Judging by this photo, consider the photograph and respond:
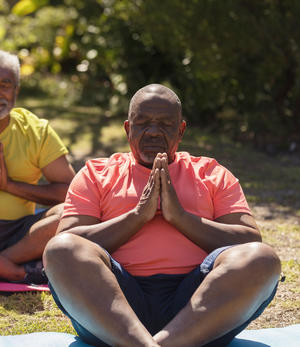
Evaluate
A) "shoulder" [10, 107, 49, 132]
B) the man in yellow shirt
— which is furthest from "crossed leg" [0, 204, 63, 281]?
"shoulder" [10, 107, 49, 132]

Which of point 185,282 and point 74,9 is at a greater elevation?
point 185,282

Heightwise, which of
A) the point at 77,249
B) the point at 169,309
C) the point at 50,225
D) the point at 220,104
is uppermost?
the point at 77,249

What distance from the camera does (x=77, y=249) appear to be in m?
2.95

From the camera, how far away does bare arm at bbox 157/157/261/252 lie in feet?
10.5

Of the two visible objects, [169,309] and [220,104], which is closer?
[169,309]

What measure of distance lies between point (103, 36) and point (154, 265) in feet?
27.3

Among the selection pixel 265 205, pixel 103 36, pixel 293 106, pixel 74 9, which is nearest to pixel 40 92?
pixel 74 9

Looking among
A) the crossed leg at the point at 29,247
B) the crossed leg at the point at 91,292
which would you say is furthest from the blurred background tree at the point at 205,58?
the crossed leg at the point at 91,292

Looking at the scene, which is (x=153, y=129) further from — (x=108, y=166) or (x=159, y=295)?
(x=159, y=295)

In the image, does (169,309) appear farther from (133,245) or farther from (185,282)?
(133,245)

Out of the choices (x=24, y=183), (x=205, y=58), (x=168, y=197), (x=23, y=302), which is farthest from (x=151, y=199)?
(x=205, y=58)

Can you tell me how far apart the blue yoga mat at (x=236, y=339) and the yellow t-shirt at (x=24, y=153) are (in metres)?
A: 1.23

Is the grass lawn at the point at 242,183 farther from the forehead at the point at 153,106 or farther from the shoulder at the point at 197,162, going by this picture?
the forehead at the point at 153,106

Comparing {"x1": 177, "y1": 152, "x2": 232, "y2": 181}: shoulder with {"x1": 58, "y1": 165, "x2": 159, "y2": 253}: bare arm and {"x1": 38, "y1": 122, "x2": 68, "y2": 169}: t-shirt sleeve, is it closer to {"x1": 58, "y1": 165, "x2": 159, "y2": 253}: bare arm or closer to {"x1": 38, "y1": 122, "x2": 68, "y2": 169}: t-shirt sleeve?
{"x1": 58, "y1": 165, "x2": 159, "y2": 253}: bare arm
